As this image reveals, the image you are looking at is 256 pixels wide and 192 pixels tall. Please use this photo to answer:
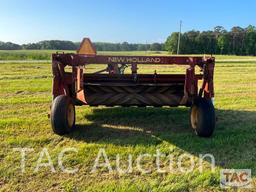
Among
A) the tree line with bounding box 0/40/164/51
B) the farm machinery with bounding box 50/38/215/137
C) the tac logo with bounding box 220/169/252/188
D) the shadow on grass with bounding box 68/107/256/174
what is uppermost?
the tree line with bounding box 0/40/164/51

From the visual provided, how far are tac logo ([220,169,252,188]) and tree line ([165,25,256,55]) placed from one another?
7687cm

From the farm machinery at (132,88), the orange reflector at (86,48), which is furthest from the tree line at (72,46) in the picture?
the farm machinery at (132,88)

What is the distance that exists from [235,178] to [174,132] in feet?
5.56

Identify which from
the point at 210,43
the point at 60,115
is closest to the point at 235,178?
the point at 60,115

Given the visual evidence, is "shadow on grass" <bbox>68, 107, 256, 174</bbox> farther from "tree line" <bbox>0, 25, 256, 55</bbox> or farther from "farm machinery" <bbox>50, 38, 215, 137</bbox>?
"tree line" <bbox>0, 25, 256, 55</bbox>

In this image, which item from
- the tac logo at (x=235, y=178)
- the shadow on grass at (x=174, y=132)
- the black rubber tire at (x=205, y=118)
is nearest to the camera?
the tac logo at (x=235, y=178)

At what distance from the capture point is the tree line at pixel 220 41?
80125 mm

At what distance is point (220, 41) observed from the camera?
83625 mm

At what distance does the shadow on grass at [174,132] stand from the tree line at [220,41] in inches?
2926

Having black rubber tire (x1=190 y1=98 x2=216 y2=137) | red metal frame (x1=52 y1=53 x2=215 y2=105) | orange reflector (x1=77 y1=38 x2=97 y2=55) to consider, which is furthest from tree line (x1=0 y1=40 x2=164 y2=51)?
black rubber tire (x1=190 y1=98 x2=216 y2=137)

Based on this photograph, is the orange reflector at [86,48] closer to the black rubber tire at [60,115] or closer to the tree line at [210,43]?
the black rubber tire at [60,115]

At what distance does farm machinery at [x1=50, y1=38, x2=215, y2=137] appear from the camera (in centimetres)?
491

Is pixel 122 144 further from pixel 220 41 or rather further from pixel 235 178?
pixel 220 41

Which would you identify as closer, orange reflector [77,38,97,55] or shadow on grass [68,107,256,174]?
shadow on grass [68,107,256,174]
